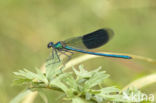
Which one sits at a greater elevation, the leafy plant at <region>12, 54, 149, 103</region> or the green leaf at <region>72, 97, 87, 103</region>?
the leafy plant at <region>12, 54, 149, 103</region>

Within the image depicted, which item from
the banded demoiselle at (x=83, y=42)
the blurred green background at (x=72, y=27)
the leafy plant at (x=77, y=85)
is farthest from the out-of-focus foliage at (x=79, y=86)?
the blurred green background at (x=72, y=27)

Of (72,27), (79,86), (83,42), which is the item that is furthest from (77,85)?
(72,27)

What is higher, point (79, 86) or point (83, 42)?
point (83, 42)

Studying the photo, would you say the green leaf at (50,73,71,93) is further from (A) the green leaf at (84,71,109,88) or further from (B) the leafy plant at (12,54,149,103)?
(A) the green leaf at (84,71,109,88)

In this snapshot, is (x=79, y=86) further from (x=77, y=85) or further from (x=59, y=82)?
(x=59, y=82)

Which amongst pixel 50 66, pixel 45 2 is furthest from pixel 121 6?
pixel 50 66

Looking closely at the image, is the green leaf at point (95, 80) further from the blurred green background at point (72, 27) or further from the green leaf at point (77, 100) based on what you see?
the blurred green background at point (72, 27)

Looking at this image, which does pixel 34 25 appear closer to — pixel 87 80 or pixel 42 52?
pixel 42 52

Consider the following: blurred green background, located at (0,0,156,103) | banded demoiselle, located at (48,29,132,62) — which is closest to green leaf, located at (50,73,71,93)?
banded demoiselle, located at (48,29,132,62)
